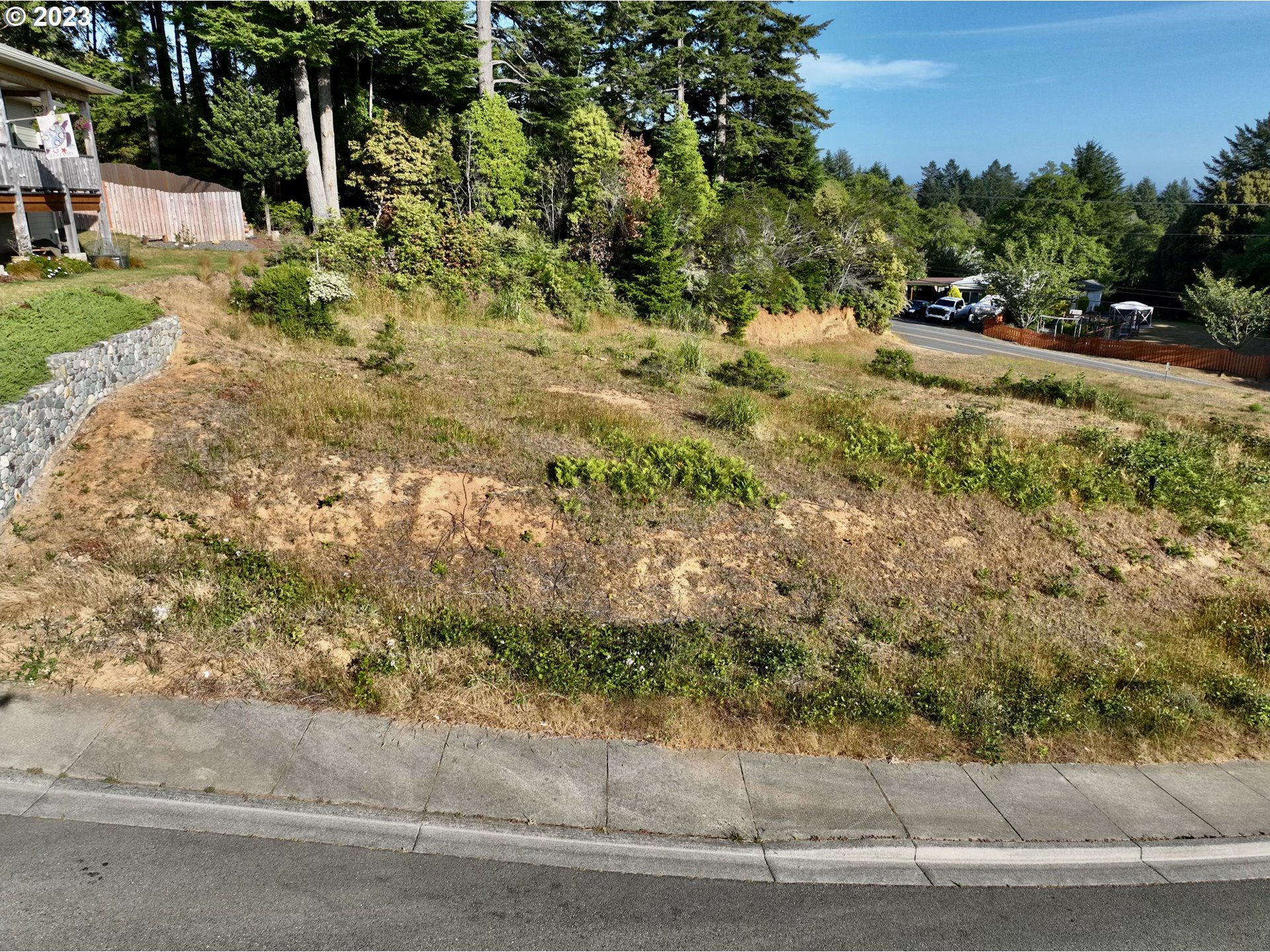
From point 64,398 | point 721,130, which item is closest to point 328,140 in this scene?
point 64,398

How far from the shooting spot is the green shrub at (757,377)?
1523 centimetres

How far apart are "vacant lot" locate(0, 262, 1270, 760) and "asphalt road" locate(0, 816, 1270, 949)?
60.6 inches

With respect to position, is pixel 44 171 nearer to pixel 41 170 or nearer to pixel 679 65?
pixel 41 170

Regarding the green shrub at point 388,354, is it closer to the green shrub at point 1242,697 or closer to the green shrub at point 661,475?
the green shrub at point 661,475

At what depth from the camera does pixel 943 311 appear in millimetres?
49375

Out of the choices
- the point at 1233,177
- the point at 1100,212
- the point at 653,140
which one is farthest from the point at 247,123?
the point at 1233,177

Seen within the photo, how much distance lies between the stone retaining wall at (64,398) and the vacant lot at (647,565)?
0.82ft

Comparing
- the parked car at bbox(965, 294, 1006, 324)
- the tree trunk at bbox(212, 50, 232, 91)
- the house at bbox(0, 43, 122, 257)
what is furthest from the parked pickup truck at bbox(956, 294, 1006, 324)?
the house at bbox(0, 43, 122, 257)

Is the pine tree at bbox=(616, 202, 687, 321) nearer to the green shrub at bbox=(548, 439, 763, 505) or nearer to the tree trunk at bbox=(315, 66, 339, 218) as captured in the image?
the tree trunk at bbox=(315, 66, 339, 218)

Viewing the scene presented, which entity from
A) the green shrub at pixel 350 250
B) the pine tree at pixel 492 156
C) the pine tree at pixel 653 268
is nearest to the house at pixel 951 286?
the pine tree at pixel 653 268

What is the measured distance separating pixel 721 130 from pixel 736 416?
2507cm

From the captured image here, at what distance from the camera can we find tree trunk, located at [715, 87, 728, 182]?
32.5 metres

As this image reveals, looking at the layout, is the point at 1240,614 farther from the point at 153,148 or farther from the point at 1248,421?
the point at 153,148

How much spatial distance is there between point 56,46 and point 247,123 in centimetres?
954
